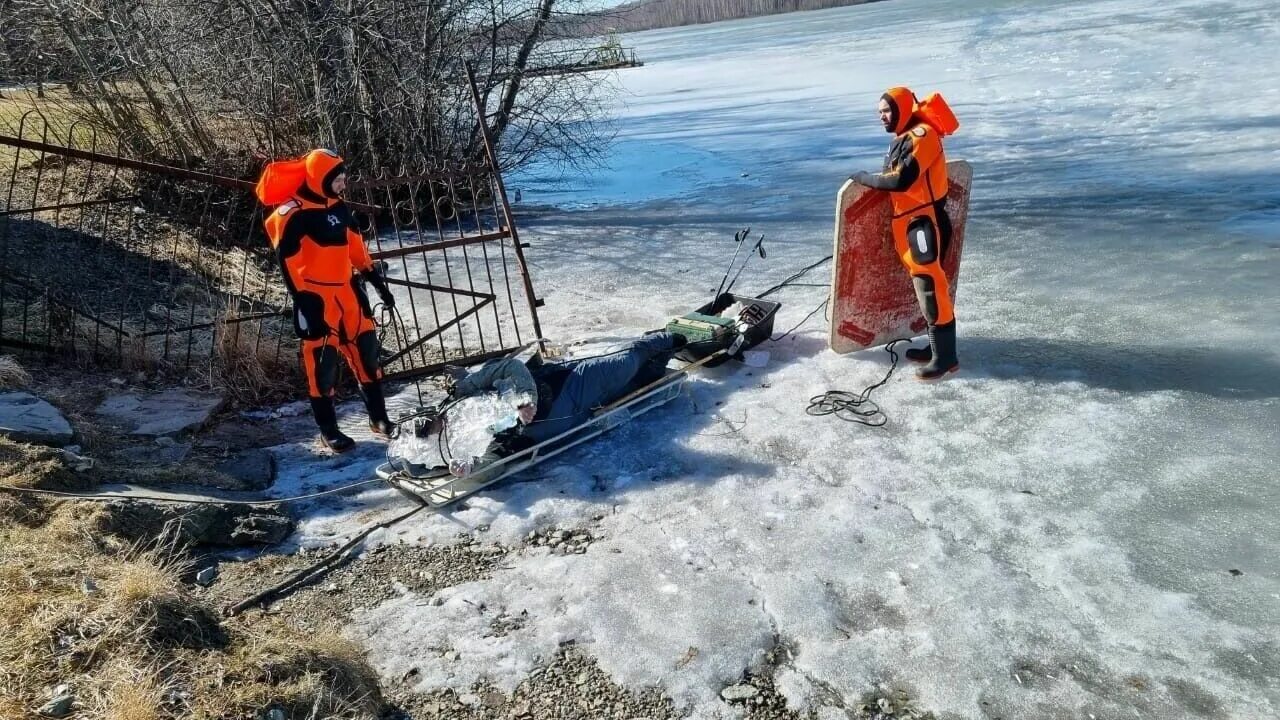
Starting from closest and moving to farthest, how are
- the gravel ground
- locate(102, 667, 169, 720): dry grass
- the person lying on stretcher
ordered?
locate(102, 667, 169, 720): dry grass
the gravel ground
the person lying on stretcher

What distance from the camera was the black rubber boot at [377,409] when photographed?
4969 mm

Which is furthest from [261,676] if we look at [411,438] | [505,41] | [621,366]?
[505,41]

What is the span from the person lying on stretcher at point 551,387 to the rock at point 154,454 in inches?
53.3

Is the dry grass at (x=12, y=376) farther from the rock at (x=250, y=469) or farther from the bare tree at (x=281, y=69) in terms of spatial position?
the bare tree at (x=281, y=69)

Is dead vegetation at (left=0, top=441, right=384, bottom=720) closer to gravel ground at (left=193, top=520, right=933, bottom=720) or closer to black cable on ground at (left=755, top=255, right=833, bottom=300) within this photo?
gravel ground at (left=193, top=520, right=933, bottom=720)

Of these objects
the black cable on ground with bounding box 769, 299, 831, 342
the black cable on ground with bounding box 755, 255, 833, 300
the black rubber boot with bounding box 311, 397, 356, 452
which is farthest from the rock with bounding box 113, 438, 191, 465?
the black cable on ground with bounding box 755, 255, 833, 300

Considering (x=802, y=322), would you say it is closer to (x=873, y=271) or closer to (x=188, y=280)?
(x=873, y=271)

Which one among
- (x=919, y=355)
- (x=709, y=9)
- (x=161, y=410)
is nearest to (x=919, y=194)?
(x=919, y=355)

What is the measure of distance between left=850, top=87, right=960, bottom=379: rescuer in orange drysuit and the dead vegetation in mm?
3585

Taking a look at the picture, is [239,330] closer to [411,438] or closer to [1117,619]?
[411,438]

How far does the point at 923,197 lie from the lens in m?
4.82

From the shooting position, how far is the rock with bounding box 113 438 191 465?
430 cm

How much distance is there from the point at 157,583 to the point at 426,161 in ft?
25.9

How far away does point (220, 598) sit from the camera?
3430mm
